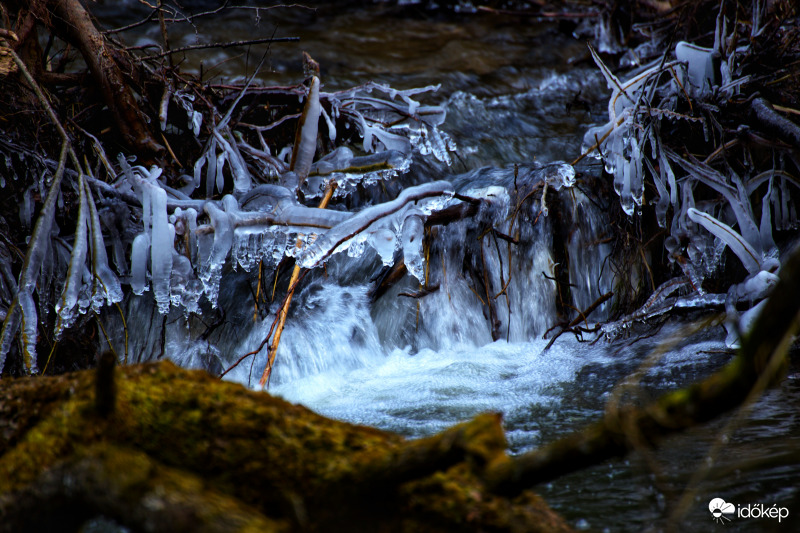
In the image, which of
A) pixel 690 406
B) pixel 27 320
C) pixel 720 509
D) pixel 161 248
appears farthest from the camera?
pixel 161 248

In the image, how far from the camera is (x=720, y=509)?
4.85 feet

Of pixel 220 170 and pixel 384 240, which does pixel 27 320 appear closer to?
pixel 220 170

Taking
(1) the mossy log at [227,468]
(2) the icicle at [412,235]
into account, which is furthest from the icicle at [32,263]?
(2) the icicle at [412,235]

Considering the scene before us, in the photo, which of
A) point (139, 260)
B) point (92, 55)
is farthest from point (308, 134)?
point (92, 55)

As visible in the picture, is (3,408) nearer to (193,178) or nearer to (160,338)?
(160,338)

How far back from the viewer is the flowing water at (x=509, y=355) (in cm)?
164

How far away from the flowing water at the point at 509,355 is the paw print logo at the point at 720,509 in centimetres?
2

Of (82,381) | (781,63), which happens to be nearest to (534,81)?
(781,63)

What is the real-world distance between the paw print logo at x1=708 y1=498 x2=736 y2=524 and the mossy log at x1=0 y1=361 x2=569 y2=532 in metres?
0.64

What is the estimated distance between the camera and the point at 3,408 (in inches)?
53.0

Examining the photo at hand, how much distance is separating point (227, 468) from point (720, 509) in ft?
4.07

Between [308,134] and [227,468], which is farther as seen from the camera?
[308,134]

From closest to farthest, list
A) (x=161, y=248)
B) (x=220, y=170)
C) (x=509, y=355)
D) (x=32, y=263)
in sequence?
1. (x=32, y=263)
2. (x=161, y=248)
3. (x=509, y=355)
4. (x=220, y=170)

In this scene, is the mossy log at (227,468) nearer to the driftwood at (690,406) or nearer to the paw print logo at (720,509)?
the driftwood at (690,406)
